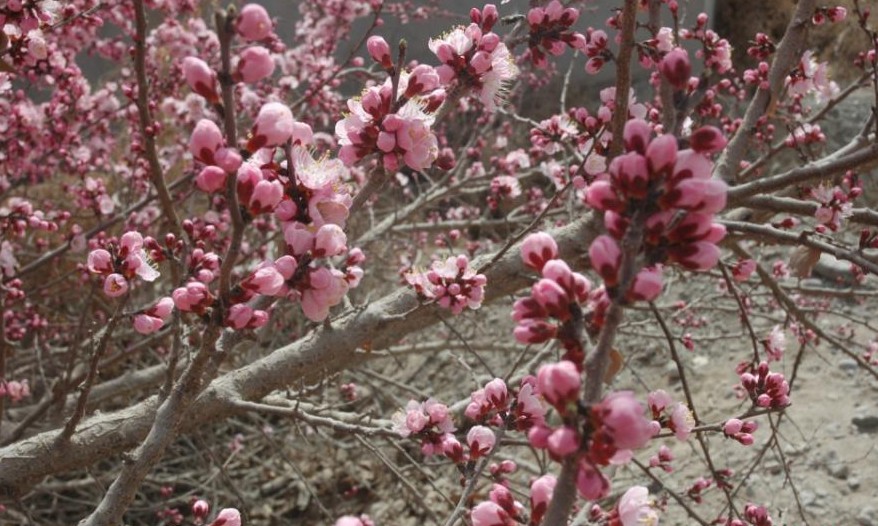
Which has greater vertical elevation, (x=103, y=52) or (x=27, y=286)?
(x=103, y=52)

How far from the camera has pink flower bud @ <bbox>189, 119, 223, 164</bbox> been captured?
33.4 inches

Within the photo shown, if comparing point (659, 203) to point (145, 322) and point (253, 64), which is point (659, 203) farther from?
point (145, 322)

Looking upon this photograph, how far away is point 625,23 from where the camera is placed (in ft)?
4.56

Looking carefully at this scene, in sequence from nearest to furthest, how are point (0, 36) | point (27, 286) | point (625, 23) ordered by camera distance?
point (625, 23), point (0, 36), point (27, 286)

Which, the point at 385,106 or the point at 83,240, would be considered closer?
the point at 385,106

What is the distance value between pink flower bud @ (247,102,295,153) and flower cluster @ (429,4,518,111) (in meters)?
0.61

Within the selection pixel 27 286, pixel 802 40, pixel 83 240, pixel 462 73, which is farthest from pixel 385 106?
pixel 27 286

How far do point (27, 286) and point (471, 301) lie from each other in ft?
11.9

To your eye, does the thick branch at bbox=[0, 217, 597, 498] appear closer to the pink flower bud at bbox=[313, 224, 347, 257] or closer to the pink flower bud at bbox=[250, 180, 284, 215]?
the pink flower bud at bbox=[313, 224, 347, 257]

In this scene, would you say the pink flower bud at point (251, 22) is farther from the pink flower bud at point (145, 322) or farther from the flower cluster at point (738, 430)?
the flower cluster at point (738, 430)

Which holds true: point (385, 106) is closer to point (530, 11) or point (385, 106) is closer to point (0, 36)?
point (530, 11)

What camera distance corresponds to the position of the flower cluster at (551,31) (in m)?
1.59

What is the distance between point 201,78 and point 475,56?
71 cm

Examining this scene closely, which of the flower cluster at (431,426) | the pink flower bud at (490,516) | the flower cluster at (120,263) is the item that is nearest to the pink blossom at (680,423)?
the flower cluster at (431,426)
